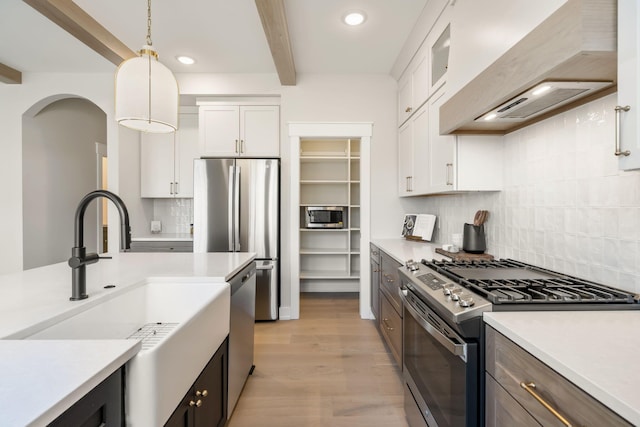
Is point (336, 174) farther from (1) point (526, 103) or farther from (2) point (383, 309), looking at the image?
(1) point (526, 103)

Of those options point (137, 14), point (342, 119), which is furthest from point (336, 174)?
point (137, 14)

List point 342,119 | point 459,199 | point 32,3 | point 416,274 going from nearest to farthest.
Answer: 1. point 416,274
2. point 32,3
3. point 459,199
4. point 342,119

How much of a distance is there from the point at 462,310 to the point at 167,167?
375 centimetres

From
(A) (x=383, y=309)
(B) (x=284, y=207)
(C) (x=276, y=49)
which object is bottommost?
(A) (x=383, y=309)

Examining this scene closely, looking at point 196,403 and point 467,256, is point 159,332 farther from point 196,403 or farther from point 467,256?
point 467,256

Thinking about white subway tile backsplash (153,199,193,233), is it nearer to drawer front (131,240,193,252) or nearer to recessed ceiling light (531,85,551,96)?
drawer front (131,240,193,252)

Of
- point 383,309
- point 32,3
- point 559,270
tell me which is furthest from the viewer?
point 383,309

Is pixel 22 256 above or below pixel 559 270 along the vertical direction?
below

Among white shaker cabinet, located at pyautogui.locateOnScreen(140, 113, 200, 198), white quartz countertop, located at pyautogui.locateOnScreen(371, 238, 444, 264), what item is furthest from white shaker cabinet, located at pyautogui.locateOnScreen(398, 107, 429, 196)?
white shaker cabinet, located at pyautogui.locateOnScreen(140, 113, 200, 198)

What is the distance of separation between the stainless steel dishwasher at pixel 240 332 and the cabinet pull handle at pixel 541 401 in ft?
4.17

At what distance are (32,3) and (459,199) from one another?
11.0ft

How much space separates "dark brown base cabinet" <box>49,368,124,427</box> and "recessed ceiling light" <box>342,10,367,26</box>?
101 inches

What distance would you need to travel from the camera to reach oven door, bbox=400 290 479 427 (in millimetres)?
992

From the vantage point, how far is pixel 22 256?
10.9 ft
